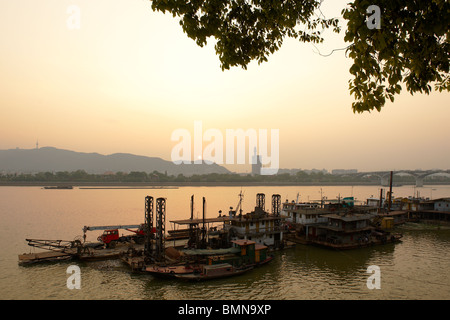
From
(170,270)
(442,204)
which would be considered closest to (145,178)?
(442,204)

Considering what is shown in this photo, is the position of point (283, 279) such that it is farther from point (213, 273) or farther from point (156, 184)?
point (156, 184)

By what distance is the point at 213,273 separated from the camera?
24125mm

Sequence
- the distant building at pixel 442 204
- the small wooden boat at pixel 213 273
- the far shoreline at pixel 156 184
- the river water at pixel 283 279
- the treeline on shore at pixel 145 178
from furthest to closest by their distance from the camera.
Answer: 1. the treeline on shore at pixel 145 178
2. the far shoreline at pixel 156 184
3. the distant building at pixel 442 204
4. the small wooden boat at pixel 213 273
5. the river water at pixel 283 279

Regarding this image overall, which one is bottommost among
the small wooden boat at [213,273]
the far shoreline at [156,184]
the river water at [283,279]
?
the river water at [283,279]

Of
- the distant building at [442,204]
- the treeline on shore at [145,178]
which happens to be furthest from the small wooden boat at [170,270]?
the treeline on shore at [145,178]

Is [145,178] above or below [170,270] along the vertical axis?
above

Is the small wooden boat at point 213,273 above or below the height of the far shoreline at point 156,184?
below

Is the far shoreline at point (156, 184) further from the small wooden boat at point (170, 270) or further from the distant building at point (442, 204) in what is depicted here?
the small wooden boat at point (170, 270)

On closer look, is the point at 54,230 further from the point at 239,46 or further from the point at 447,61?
the point at 447,61

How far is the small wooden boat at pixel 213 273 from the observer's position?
23.5m

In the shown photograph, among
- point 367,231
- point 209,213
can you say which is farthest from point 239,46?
point 209,213

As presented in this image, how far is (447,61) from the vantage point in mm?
6082
